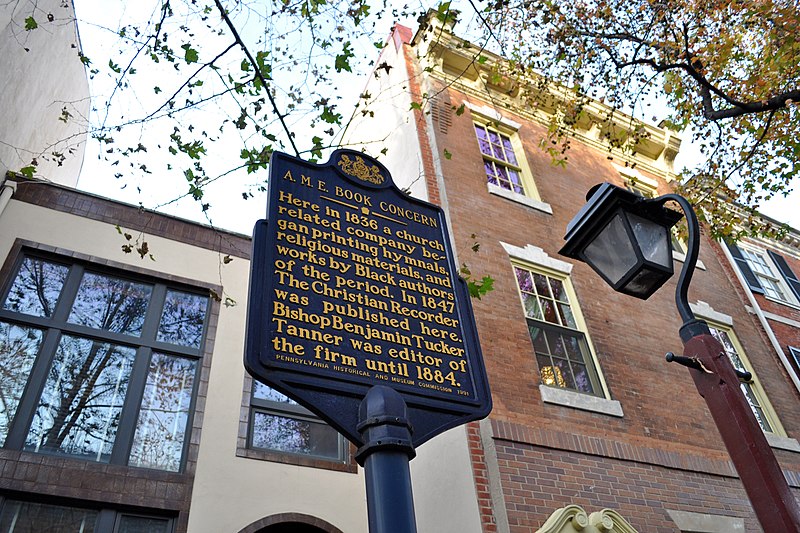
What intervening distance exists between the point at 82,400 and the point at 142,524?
1.75 m

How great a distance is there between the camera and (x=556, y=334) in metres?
9.10

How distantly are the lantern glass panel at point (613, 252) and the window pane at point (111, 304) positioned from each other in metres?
6.73

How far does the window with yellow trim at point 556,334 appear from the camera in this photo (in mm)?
8609

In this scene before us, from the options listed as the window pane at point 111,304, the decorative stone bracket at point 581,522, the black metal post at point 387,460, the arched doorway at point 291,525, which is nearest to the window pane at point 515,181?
the decorative stone bracket at point 581,522

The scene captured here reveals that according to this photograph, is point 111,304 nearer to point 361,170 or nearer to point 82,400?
point 82,400

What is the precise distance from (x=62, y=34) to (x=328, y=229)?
11156 mm

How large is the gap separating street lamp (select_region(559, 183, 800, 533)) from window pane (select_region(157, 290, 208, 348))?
6363 millimetres

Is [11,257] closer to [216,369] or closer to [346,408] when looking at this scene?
[216,369]

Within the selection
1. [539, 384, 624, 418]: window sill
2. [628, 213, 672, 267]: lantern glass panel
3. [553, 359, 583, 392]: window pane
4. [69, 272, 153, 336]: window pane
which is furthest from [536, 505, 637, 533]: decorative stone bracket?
[69, 272, 153, 336]: window pane

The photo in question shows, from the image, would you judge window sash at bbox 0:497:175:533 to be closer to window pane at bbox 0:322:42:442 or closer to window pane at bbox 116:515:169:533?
window pane at bbox 116:515:169:533

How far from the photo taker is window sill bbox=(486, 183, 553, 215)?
34.9ft

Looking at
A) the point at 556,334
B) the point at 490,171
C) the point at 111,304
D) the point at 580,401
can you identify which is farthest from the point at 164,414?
the point at 490,171

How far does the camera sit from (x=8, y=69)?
931cm

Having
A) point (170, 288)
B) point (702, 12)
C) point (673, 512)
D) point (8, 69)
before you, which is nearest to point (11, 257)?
point (170, 288)
